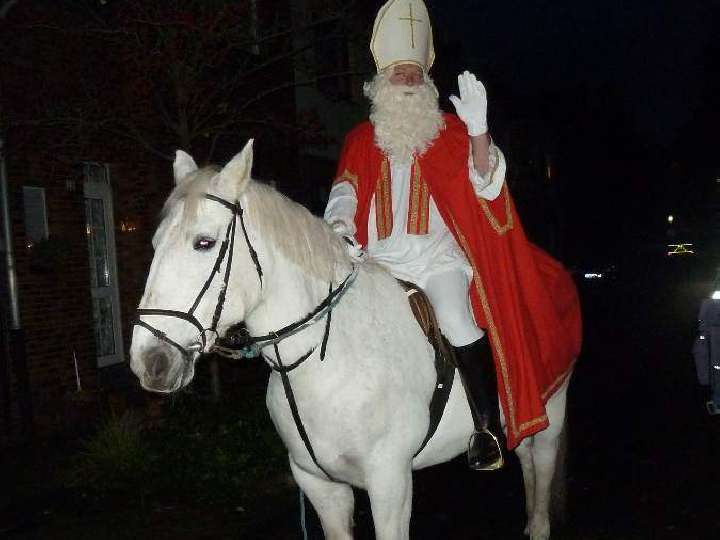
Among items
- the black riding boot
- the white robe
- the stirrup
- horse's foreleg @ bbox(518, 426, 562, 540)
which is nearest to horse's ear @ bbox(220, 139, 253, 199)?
the white robe

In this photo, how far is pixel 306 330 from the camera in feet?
11.3

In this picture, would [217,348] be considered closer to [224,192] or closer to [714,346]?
[224,192]

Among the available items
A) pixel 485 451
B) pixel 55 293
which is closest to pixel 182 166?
pixel 485 451

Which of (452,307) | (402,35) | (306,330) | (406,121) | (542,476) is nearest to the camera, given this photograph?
(306,330)

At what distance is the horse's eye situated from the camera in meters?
3.04

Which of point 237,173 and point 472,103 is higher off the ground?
point 472,103

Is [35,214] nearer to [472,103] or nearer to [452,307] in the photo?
Result: [452,307]

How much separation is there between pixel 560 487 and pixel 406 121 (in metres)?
2.92

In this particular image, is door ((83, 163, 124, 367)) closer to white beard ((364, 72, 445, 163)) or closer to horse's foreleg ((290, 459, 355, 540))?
white beard ((364, 72, 445, 163))

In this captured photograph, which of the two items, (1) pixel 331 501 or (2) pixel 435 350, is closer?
(1) pixel 331 501

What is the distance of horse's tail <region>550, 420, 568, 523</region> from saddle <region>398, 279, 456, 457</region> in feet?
5.78

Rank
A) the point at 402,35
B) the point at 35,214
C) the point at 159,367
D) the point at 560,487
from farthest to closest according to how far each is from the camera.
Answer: the point at 35,214, the point at 560,487, the point at 402,35, the point at 159,367

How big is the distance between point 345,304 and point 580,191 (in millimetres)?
49152

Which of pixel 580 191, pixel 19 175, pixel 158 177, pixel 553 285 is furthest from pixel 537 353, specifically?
pixel 580 191
